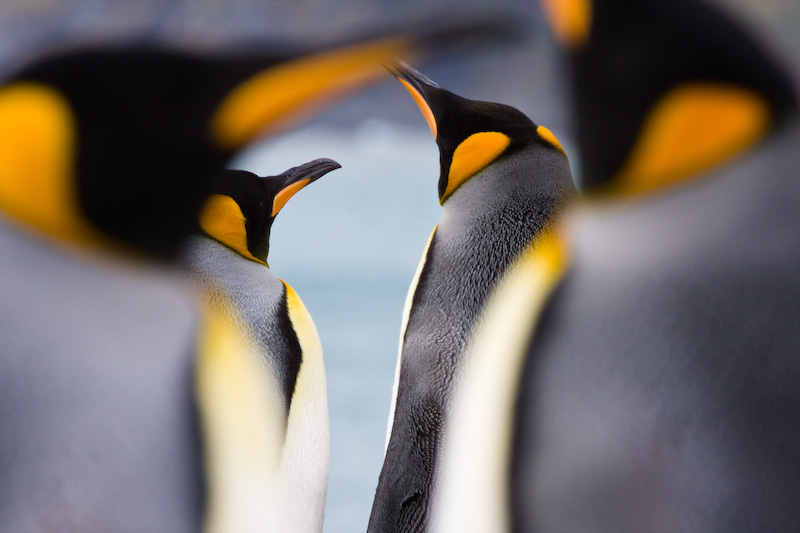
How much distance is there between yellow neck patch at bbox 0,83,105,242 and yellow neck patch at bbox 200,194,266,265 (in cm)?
20

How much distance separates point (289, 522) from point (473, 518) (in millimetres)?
250

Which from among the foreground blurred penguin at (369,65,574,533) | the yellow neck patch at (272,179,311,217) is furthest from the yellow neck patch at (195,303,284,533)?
the yellow neck patch at (272,179,311,217)

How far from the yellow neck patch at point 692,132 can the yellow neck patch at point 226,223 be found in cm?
48

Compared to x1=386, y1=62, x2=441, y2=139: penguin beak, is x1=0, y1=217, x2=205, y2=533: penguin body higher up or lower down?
lower down

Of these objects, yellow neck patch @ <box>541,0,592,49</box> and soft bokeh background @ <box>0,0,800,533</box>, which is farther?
soft bokeh background @ <box>0,0,800,533</box>

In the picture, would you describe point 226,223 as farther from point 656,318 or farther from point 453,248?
point 656,318

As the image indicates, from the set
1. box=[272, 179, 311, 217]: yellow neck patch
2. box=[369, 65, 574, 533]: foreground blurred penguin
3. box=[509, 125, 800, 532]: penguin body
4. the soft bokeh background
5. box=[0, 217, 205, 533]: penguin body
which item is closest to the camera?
box=[509, 125, 800, 532]: penguin body

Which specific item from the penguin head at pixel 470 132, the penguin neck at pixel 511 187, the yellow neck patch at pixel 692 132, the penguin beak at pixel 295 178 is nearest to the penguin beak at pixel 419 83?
the penguin head at pixel 470 132

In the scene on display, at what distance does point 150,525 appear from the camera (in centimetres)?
61

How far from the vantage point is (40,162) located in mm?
635

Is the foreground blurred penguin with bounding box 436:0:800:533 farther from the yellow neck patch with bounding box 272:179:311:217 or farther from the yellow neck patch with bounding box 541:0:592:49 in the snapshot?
the yellow neck patch with bounding box 272:179:311:217

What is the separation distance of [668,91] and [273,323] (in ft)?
1.62

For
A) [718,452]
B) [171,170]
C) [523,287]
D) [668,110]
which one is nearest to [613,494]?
[718,452]

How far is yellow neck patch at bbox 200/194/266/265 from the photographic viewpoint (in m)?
0.85
